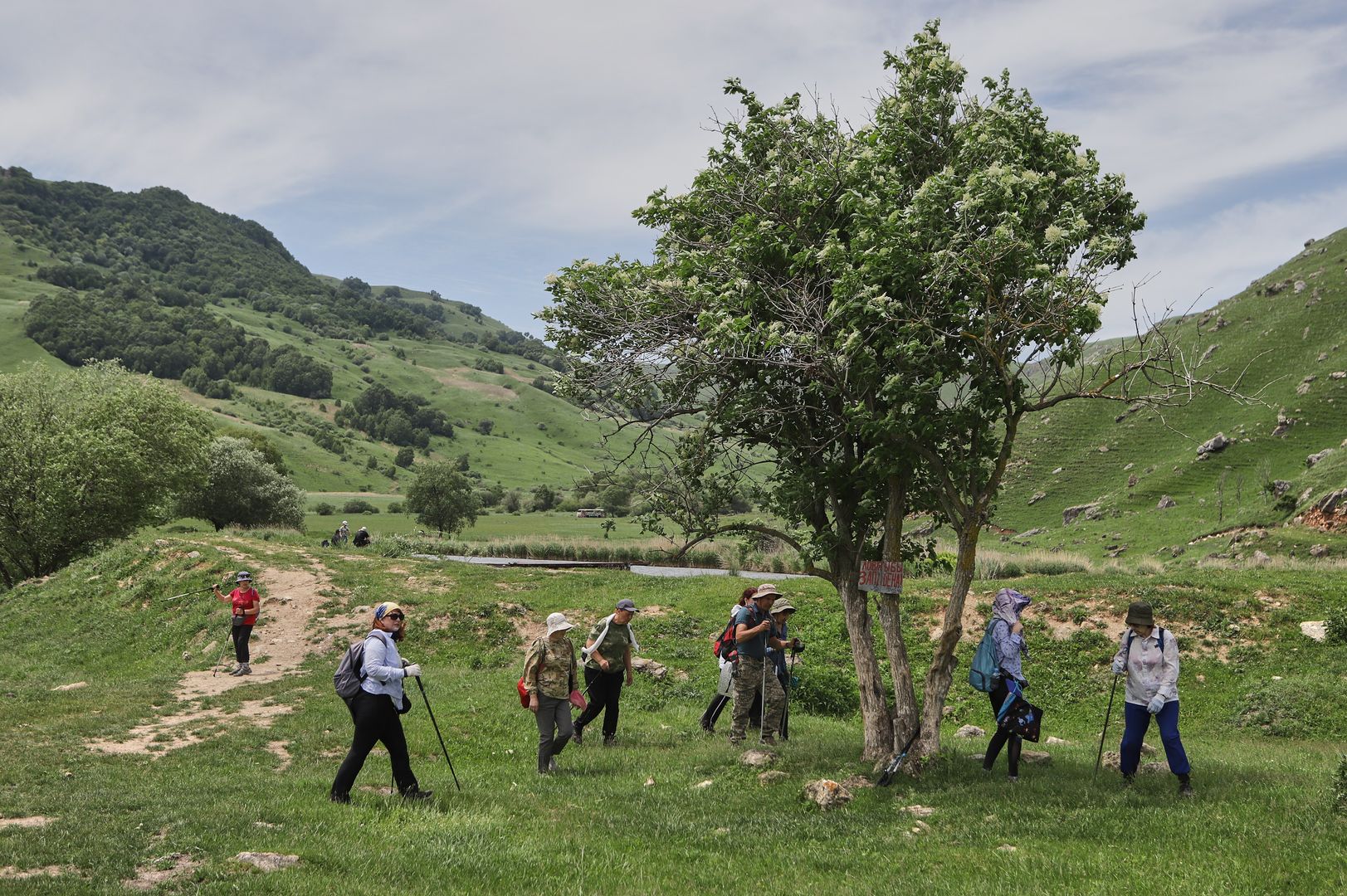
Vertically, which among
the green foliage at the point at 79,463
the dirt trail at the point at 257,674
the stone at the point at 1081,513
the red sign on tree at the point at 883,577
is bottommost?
the dirt trail at the point at 257,674

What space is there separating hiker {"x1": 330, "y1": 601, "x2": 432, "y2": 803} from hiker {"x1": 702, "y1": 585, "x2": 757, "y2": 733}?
20.0 feet

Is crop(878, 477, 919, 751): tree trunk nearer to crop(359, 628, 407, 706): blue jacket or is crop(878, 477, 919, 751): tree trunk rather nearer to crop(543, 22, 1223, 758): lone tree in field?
crop(543, 22, 1223, 758): lone tree in field

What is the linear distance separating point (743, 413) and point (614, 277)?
318 cm

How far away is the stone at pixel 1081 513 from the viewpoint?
5934cm

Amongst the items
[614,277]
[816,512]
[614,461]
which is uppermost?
[614,277]

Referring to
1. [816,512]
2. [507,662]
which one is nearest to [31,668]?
[507,662]

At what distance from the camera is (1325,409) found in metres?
59.2

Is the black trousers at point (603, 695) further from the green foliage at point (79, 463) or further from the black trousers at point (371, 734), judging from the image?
the green foliage at point (79, 463)

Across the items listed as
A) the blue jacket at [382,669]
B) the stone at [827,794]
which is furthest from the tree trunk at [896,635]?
the blue jacket at [382,669]

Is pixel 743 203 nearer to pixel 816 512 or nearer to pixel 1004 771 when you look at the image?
pixel 816 512

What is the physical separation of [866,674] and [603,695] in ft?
16.5

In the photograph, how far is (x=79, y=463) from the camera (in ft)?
137

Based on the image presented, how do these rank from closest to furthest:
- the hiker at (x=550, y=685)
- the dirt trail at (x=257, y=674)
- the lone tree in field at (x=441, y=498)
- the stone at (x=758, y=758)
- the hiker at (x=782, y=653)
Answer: the stone at (x=758, y=758) → the hiker at (x=550, y=685) → the hiker at (x=782, y=653) → the dirt trail at (x=257, y=674) → the lone tree in field at (x=441, y=498)

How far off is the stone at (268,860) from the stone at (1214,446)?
218 ft
